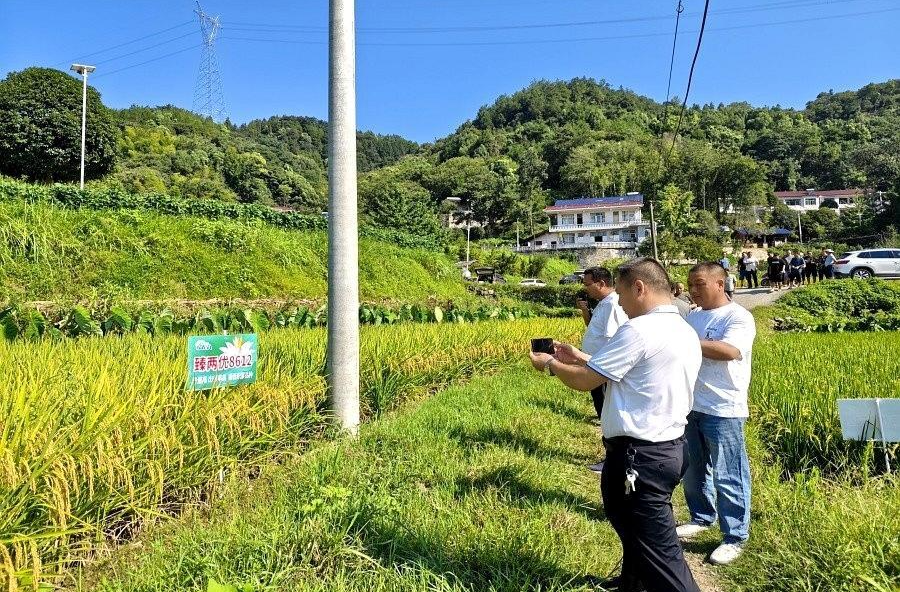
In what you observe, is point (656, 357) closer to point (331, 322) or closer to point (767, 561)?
point (767, 561)

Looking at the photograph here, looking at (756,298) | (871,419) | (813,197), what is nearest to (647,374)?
(871,419)

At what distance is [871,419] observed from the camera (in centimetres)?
315

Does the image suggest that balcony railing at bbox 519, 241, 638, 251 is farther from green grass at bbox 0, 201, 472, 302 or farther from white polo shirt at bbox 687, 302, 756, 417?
white polo shirt at bbox 687, 302, 756, 417

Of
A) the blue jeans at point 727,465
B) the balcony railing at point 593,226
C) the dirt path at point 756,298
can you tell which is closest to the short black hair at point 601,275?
the blue jeans at point 727,465

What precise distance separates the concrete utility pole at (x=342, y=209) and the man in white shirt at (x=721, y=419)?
2.66 meters

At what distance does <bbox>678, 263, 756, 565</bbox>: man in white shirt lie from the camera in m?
3.13

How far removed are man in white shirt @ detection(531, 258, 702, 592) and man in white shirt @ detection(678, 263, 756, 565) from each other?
0.94 m

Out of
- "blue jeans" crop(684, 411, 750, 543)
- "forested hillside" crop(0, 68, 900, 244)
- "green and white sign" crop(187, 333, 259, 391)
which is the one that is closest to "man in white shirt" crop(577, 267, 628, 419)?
"blue jeans" crop(684, 411, 750, 543)

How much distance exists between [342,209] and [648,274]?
276 cm

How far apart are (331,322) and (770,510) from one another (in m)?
3.54

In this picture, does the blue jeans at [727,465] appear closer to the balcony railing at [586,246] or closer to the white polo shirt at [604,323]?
the white polo shirt at [604,323]

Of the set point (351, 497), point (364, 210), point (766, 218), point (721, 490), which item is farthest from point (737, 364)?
point (766, 218)

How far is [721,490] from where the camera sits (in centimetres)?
315

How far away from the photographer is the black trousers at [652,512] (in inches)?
90.0
